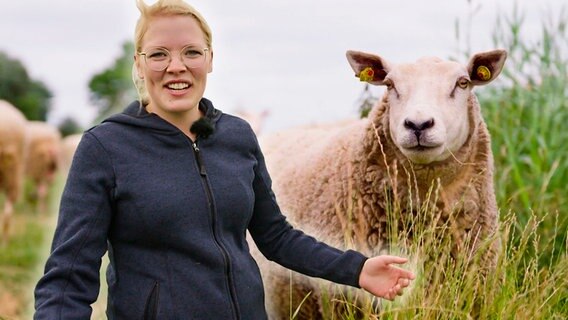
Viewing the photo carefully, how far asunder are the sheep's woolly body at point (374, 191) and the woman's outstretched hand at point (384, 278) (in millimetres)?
1075

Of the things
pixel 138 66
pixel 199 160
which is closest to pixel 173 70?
pixel 138 66

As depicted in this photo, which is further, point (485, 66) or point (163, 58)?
point (485, 66)

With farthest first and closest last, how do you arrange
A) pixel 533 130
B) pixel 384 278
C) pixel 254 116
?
1. pixel 254 116
2. pixel 533 130
3. pixel 384 278

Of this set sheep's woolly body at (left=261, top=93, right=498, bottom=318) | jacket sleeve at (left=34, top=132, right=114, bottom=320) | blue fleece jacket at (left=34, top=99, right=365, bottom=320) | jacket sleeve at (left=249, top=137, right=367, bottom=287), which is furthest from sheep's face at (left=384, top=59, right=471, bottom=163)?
jacket sleeve at (left=34, top=132, right=114, bottom=320)

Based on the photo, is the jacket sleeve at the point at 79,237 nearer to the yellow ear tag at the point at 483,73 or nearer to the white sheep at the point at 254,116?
the yellow ear tag at the point at 483,73

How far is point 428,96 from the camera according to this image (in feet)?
13.4

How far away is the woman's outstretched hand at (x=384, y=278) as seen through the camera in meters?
2.95

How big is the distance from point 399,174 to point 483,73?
62 centimetres

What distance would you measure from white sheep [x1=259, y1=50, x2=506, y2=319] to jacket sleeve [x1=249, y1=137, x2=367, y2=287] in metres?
0.95

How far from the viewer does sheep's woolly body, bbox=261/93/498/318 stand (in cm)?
429

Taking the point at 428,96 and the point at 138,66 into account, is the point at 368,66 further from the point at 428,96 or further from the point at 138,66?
the point at 138,66

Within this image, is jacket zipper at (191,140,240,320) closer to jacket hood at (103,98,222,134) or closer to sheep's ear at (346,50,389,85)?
jacket hood at (103,98,222,134)

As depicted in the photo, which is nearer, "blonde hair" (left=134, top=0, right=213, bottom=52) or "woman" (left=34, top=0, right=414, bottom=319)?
"woman" (left=34, top=0, right=414, bottom=319)

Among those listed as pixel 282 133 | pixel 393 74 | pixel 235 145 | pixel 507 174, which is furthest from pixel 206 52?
pixel 507 174
